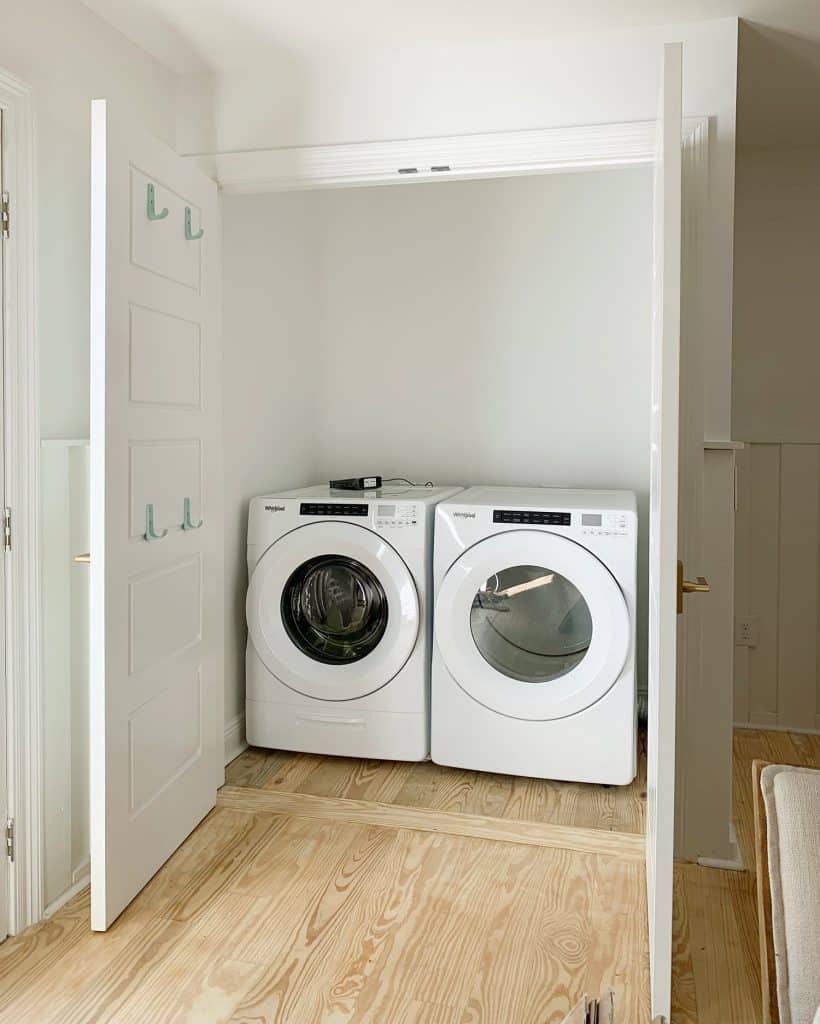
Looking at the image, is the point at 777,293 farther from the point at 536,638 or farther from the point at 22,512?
the point at 22,512

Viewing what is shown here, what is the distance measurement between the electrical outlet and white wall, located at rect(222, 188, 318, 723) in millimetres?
1900

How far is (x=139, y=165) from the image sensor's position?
2139mm

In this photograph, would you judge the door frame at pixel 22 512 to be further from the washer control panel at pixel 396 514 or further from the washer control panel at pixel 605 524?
the washer control panel at pixel 605 524

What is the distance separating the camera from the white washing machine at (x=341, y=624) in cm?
297

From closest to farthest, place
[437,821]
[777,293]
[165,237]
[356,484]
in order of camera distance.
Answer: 1. [165,237]
2. [437,821]
3. [356,484]
4. [777,293]

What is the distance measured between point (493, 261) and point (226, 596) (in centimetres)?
177

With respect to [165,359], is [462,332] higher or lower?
higher

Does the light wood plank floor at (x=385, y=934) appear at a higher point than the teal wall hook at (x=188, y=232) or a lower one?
lower

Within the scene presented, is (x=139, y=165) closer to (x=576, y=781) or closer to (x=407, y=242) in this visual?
(x=407, y=242)

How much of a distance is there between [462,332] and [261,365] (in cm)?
92

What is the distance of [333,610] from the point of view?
3.10m

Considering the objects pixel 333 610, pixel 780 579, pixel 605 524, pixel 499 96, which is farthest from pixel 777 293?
pixel 333 610

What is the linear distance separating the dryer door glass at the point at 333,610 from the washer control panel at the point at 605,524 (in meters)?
0.74

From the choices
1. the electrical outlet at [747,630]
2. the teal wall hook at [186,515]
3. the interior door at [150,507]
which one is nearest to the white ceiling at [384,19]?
the interior door at [150,507]
